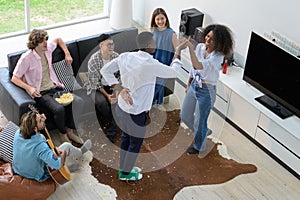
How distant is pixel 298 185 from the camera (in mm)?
4441

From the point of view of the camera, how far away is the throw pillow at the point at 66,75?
15.5 feet

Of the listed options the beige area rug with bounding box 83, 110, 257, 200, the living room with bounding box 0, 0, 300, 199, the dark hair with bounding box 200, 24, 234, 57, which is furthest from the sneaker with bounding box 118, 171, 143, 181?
the dark hair with bounding box 200, 24, 234, 57

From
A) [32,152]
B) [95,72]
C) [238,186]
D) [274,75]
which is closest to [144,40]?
[95,72]

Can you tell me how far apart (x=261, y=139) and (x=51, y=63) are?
2152 millimetres

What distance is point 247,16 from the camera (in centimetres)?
498

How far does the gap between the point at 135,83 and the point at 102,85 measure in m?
0.97

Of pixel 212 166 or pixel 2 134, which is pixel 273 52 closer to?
pixel 212 166

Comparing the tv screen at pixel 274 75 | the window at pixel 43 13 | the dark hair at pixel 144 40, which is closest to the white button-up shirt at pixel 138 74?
the dark hair at pixel 144 40

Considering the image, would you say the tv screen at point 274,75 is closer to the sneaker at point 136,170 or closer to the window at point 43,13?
the sneaker at point 136,170

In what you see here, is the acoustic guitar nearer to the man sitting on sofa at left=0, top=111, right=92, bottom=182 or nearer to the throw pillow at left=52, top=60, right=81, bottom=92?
the man sitting on sofa at left=0, top=111, right=92, bottom=182

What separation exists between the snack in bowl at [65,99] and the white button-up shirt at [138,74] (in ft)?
2.28

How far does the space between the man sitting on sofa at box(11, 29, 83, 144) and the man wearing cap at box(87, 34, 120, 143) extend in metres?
0.19

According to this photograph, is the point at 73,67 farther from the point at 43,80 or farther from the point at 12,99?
the point at 12,99

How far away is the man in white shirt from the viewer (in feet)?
12.4
